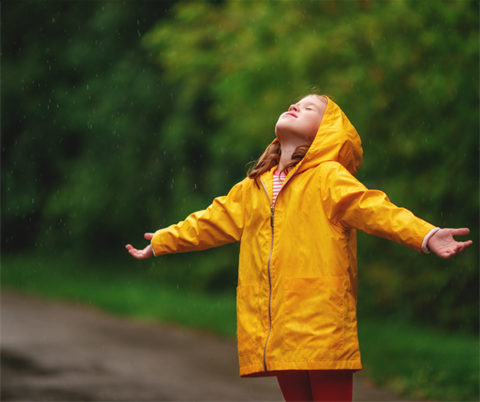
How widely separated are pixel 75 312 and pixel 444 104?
6.18m

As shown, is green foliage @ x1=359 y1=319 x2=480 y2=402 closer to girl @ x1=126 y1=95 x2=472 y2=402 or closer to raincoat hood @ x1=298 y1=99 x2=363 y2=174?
girl @ x1=126 y1=95 x2=472 y2=402

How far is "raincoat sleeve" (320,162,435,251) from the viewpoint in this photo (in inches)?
98.3

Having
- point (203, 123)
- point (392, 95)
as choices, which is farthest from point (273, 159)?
point (203, 123)

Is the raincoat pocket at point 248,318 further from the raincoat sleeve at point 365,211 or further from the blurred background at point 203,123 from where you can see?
the blurred background at point 203,123

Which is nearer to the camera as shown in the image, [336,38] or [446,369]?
[446,369]

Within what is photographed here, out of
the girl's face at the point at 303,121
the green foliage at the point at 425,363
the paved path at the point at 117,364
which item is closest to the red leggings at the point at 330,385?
the girl's face at the point at 303,121

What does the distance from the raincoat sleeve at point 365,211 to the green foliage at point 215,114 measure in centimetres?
357

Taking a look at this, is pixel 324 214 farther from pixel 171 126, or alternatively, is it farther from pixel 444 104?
pixel 171 126

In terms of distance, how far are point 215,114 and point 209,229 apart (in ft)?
27.9

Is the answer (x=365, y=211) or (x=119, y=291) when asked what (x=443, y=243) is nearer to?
(x=365, y=211)

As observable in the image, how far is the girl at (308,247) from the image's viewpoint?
265 cm

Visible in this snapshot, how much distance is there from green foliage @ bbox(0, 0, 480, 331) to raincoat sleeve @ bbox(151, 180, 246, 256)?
3574 mm

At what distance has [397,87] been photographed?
23.1 ft

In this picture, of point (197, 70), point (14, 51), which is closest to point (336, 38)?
point (197, 70)
